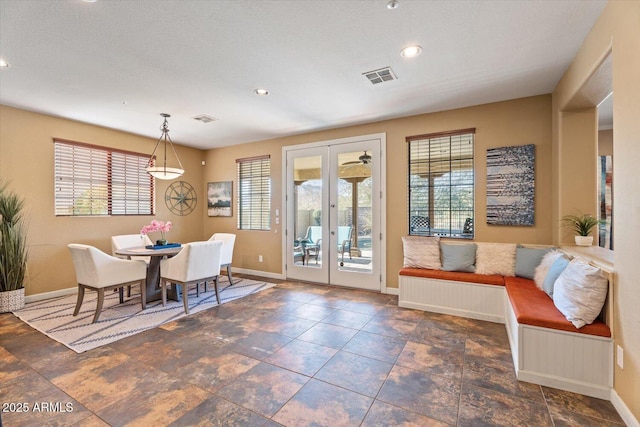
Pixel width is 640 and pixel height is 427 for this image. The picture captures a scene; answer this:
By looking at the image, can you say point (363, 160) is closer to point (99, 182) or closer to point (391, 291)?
point (391, 291)

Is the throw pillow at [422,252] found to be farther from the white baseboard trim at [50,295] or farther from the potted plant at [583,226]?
the white baseboard trim at [50,295]

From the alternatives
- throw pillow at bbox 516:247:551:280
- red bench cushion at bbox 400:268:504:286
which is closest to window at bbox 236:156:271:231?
red bench cushion at bbox 400:268:504:286

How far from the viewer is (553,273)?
107 inches

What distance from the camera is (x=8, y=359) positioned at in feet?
8.31

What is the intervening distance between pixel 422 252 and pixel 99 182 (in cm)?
545

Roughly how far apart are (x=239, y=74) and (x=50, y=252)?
4.05m

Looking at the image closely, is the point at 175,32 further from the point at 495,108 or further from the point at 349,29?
the point at 495,108

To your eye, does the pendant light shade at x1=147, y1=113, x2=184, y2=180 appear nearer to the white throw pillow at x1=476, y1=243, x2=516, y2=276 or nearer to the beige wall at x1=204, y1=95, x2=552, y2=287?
the beige wall at x1=204, y1=95, x2=552, y2=287

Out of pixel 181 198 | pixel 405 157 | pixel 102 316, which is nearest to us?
pixel 102 316

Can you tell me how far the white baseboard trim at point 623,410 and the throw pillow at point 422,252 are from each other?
205cm

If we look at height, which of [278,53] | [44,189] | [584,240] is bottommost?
[584,240]

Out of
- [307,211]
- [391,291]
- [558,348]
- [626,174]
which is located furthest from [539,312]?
[307,211]

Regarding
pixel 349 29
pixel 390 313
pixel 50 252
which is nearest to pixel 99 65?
pixel 349 29

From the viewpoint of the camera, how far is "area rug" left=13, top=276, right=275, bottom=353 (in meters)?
2.99
